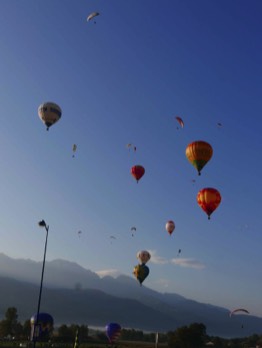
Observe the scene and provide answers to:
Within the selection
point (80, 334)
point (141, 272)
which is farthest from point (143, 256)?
point (80, 334)

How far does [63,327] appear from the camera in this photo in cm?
11700

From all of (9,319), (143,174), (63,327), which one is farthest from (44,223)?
(9,319)

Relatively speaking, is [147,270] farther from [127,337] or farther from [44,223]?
[127,337]

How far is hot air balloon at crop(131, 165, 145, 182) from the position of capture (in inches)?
2867

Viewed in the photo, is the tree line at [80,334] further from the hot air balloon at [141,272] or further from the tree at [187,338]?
the hot air balloon at [141,272]

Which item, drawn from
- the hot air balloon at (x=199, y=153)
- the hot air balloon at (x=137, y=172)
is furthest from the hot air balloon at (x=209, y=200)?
Answer: the hot air balloon at (x=137, y=172)

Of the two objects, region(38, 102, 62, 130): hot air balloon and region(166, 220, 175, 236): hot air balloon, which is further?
region(166, 220, 175, 236): hot air balloon

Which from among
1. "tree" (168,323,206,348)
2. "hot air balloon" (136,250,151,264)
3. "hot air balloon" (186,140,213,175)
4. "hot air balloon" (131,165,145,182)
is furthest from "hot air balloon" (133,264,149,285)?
"hot air balloon" (186,140,213,175)

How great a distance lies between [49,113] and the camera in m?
63.9

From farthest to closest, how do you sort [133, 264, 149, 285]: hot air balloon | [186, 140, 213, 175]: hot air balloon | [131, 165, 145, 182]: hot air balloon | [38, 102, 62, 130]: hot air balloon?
[133, 264, 149, 285]: hot air balloon → [131, 165, 145, 182]: hot air balloon → [38, 102, 62, 130]: hot air balloon → [186, 140, 213, 175]: hot air balloon

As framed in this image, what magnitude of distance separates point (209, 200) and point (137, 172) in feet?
66.8

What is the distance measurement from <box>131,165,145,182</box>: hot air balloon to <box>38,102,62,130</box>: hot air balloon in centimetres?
1575

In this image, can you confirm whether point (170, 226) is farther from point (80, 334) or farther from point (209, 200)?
point (80, 334)

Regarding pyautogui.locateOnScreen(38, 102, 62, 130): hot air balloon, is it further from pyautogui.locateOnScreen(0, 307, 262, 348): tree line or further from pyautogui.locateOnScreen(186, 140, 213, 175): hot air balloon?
pyautogui.locateOnScreen(0, 307, 262, 348): tree line
